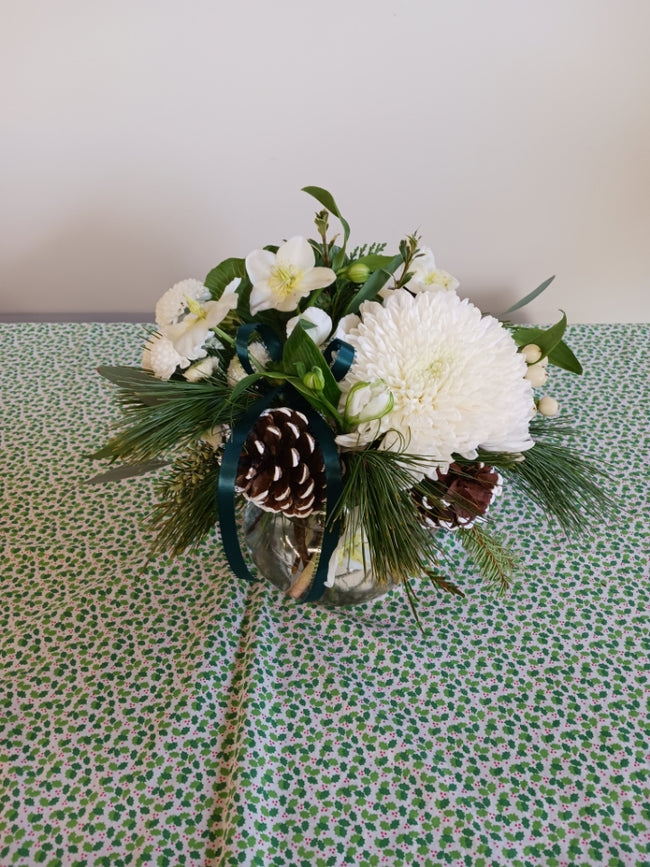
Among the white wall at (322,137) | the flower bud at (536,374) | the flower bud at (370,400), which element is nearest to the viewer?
the flower bud at (370,400)

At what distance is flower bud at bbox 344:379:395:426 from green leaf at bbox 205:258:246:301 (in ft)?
0.59

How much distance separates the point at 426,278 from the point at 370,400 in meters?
0.19

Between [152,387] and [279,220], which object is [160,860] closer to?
[152,387]

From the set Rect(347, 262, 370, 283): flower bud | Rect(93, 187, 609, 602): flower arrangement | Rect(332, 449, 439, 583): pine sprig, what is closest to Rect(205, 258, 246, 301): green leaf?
Rect(93, 187, 609, 602): flower arrangement

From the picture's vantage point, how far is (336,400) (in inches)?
21.9

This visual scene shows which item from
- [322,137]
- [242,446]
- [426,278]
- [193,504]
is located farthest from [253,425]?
[322,137]

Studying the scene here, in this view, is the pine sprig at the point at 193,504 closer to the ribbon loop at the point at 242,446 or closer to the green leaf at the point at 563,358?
the ribbon loop at the point at 242,446

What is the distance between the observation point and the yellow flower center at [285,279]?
1.84 feet

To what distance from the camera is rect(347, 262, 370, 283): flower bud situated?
0.59m

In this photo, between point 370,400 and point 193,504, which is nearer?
point 370,400

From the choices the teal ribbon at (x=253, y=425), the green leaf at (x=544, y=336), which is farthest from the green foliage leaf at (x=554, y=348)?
the teal ribbon at (x=253, y=425)

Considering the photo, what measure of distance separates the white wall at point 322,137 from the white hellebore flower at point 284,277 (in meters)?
0.78

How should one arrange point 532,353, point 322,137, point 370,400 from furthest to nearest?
point 322,137
point 532,353
point 370,400

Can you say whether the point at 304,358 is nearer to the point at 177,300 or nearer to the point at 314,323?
the point at 314,323
